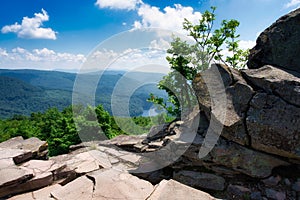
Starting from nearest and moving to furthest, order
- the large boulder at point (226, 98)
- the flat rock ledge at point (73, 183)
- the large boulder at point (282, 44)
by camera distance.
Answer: the flat rock ledge at point (73, 183), the large boulder at point (226, 98), the large boulder at point (282, 44)

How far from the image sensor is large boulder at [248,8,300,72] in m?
4.92

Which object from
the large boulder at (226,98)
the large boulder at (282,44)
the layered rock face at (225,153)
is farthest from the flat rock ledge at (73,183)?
the large boulder at (282,44)

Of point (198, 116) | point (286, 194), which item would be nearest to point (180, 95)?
point (198, 116)

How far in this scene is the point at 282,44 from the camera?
5027 mm

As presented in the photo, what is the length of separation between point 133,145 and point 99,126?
4723 millimetres

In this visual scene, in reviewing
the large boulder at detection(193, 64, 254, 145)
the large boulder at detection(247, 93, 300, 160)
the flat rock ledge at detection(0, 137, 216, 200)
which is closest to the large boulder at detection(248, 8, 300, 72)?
the large boulder at detection(193, 64, 254, 145)

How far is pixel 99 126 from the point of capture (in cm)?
1140

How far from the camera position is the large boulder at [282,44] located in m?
4.92

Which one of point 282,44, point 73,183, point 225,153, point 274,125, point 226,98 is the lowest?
point 73,183

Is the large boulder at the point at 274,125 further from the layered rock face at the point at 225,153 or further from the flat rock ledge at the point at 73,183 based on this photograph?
the flat rock ledge at the point at 73,183

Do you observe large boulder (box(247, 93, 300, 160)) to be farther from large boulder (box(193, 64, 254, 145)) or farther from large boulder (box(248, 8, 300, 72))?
large boulder (box(248, 8, 300, 72))

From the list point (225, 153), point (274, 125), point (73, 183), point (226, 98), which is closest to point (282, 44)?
point (226, 98)

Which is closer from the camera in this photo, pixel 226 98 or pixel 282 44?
pixel 226 98

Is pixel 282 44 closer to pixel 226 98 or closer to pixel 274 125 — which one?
pixel 226 98
